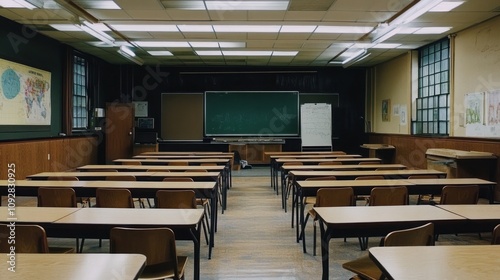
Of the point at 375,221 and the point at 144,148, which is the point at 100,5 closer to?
the point at 375,221

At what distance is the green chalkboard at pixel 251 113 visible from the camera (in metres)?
12.6

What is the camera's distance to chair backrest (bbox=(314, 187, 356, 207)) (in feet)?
12.3

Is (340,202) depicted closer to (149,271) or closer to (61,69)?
(149,271)

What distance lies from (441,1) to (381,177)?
9.70ft

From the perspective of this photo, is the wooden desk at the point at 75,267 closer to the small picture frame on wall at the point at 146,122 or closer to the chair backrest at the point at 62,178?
the chair backrest at the point at 62,178

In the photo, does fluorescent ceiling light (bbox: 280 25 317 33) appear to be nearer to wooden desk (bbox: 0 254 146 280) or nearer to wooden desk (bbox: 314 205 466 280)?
wooden desk (bbox: 314 205 466 280)

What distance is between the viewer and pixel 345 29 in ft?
25.4

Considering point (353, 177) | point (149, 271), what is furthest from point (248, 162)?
point (149, 271)

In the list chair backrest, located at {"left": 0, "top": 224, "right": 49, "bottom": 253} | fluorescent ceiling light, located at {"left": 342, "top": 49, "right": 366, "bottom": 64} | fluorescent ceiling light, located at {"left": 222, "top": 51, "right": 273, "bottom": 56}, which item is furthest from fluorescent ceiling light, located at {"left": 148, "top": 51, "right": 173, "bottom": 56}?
chair backrest, located at {"left": 0, "top": 224, "right": 49, "bottom": 253}

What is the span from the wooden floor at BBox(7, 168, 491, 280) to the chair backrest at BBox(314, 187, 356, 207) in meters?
0.55

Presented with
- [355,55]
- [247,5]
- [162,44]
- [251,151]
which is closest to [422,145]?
[355,55]

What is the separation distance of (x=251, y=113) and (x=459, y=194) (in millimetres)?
9114

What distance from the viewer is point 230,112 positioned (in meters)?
12.6

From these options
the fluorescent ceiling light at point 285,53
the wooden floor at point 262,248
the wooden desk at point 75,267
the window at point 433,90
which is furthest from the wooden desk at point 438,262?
the fluorescent ceiling light at point 285,53
